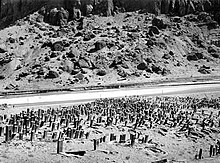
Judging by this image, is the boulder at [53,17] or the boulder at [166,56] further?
the boulder at [53,17]

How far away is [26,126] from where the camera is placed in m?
16.5

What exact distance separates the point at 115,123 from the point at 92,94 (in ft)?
39.7

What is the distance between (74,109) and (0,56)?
3936cm

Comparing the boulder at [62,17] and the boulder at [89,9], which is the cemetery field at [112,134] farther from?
the boulder at [89,9]

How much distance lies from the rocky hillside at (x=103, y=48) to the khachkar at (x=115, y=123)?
21230mm

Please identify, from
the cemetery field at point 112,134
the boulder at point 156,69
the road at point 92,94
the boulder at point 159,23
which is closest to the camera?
the cemetery field at point 112,134

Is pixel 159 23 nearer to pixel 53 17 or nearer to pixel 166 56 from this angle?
pixel 166 56

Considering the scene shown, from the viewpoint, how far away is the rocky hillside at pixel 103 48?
48594mm

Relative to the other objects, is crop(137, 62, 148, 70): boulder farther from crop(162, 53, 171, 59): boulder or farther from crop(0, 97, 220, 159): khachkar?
crop(0, 97, 220, 159): khachkar

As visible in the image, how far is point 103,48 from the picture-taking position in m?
54.7

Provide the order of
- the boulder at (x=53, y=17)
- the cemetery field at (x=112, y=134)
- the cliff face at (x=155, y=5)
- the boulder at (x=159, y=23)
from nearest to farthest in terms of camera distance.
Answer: the cemetery field at (x=112, y=134) < the boulder at (x=159, y=23) < the boulder at (x=53, y=17) < the cliff face at (x=155, y=5)

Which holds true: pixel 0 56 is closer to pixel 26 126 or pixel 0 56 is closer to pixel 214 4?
pixel 26 126

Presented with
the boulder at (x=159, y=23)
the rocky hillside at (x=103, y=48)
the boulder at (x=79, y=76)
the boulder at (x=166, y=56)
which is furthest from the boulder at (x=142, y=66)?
the boulder at (x=159, y=23)

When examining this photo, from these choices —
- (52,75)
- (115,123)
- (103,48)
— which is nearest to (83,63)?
(52,75)
